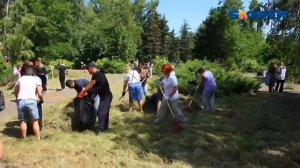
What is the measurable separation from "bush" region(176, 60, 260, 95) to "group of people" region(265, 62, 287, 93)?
75cm

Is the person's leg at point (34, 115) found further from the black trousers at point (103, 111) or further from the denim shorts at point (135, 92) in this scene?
the denim shorts at point (135, 92)

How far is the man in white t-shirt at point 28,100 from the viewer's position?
10148 millimetres

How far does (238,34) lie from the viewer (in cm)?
6425

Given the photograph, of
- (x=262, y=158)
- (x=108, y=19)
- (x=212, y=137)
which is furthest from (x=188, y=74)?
(x=108, y=19)

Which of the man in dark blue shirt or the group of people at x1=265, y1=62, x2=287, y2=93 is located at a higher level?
the man in dark blue shirt

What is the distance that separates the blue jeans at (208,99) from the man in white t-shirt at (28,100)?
21.0 feet

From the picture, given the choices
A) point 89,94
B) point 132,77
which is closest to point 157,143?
point 89,94

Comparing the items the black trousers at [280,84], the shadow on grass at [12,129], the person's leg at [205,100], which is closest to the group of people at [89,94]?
the shadow on grass at [12,129]

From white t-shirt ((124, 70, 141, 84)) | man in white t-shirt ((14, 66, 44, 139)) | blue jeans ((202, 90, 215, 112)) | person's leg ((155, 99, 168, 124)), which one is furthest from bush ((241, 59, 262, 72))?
man in white t-shirt ((14, 66, 44, 139))

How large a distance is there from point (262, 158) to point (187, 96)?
1156cm

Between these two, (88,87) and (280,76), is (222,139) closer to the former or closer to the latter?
(88,87)

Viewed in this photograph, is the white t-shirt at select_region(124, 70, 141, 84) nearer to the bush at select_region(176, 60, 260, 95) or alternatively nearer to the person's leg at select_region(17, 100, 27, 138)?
the person's leg at select_region(17, 100, 27, 138)

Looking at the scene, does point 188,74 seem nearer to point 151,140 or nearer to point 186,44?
point 151,140

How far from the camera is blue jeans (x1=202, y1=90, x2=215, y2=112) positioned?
1540cm
